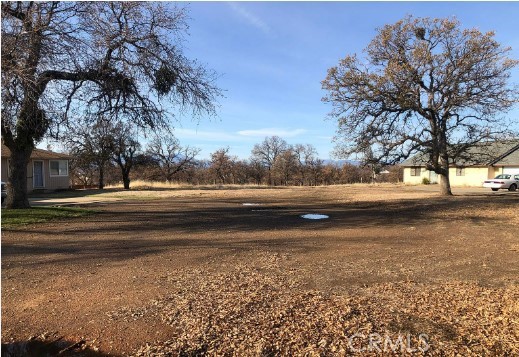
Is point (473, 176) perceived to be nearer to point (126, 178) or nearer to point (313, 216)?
point (313, 216)

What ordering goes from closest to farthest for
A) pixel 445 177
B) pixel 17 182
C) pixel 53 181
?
1. pixel 17 182
2. pixel 445 177
3. pixel 53 181

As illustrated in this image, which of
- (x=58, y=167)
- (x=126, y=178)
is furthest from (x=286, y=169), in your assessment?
(x=58, y=167)

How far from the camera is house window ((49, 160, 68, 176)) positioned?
28.8 metres

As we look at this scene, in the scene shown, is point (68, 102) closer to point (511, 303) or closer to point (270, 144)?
point (511, 303)

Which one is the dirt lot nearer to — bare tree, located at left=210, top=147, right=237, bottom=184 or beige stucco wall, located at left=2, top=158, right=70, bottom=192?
beige stucco wall, located at left=2, top=158, right=70, bottom=192

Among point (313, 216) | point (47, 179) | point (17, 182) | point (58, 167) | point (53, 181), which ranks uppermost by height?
point (58, 167)

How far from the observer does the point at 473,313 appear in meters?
4.04

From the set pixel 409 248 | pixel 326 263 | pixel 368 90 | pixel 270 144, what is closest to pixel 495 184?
pixel 368 90

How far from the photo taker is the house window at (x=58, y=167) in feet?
94.5

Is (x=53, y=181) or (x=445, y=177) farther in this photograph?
(x=53, y=181)

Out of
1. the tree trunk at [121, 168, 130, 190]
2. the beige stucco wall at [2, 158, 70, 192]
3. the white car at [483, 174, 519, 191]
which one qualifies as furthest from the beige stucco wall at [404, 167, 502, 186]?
the beige stucco wall at [2, 158, 70, 192]

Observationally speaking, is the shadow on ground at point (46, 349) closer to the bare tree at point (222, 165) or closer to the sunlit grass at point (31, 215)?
the sunlit grass at point (31, 215)

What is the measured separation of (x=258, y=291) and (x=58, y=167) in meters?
29.0

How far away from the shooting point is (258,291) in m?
4.79
